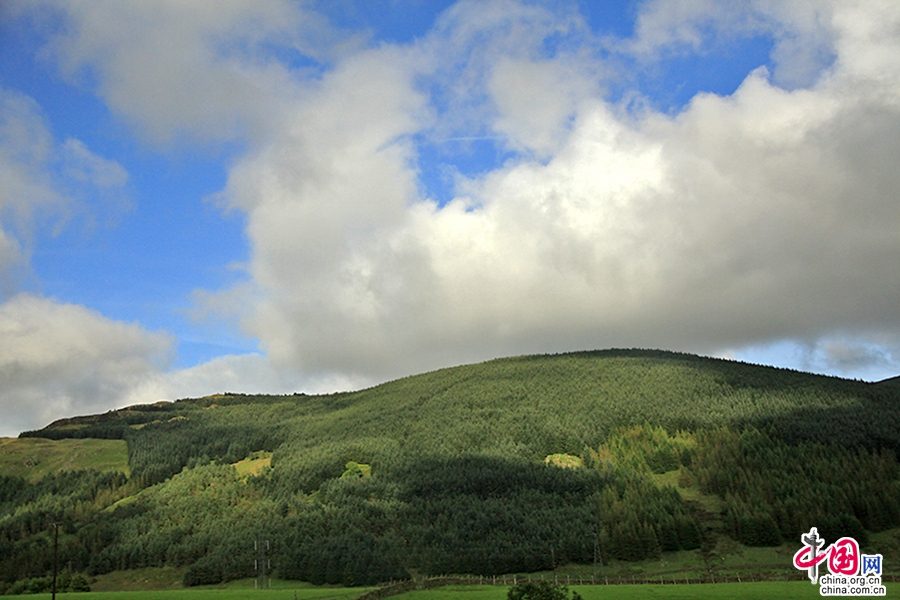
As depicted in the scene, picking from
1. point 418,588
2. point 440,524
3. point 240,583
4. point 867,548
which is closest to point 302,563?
point 240,583

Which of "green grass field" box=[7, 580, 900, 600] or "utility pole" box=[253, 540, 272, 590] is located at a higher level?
"green grass field" box=[7, 580, 900, 600]

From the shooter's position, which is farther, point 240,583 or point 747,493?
point 747,493

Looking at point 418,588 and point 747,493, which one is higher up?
point 747,493

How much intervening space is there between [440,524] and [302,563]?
134 ft

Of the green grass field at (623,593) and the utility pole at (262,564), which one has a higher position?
the green grass field at (623,593)

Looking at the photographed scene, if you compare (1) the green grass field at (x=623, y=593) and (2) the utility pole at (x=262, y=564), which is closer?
(1) the green grass field at (x=623, y=593)

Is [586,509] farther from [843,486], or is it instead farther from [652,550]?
[843,486]

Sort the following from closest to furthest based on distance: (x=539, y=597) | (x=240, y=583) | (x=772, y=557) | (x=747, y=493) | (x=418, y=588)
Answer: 1. (x=539, y=597)
2. (x=418, y=588)
3. (x=772, y=557)
4. (x=240, y=583)
5. (x=747, y=493)

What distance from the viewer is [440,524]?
192 meters

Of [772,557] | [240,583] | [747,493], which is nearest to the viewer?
[772,557]

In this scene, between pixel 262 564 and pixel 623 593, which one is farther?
pixel 262 564

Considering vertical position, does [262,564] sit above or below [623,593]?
below

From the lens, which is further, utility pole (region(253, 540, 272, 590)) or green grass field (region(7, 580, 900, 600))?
utility pole (region(253, 540, 272, 590))

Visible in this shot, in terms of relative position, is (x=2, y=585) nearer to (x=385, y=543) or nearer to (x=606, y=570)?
(x=385, y=543)
